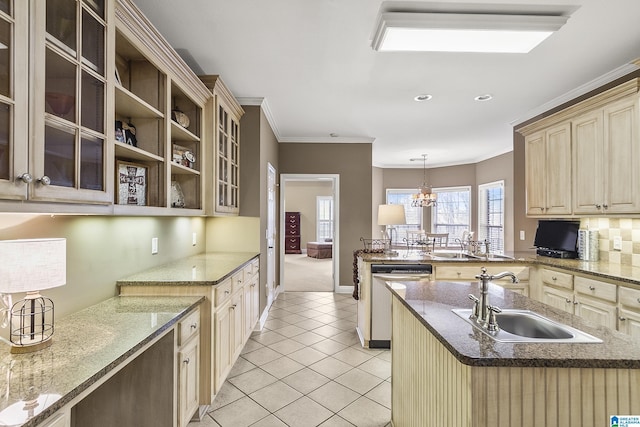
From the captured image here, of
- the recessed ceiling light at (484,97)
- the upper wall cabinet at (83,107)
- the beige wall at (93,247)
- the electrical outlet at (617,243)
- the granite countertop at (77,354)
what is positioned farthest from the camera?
the recessed ceiling light at (484,97)

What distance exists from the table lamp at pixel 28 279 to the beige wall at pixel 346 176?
4.41 metres

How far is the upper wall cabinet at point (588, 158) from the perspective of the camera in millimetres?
2619

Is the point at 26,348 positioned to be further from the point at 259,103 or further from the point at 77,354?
the point at 259,103

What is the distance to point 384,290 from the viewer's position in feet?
10.5

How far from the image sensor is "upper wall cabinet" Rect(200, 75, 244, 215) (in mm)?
2852

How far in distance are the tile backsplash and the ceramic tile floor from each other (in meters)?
2.38

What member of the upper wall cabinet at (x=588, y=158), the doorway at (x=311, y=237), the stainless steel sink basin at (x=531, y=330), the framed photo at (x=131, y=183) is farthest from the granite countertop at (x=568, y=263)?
the doorway at (x=311, y=237)

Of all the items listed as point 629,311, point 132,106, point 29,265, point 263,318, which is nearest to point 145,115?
point 132,106

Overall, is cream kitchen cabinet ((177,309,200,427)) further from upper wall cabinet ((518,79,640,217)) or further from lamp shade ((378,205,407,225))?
upper wall cabinet ((518,79,640,217))

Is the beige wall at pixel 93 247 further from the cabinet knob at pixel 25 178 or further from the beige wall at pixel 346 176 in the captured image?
the beige wall at pixel 346 176

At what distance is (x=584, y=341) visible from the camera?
3.82 feet

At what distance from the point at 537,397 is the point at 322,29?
7.96ft

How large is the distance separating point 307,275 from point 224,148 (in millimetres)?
4473

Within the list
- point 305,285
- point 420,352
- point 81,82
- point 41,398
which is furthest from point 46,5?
point 305,285
